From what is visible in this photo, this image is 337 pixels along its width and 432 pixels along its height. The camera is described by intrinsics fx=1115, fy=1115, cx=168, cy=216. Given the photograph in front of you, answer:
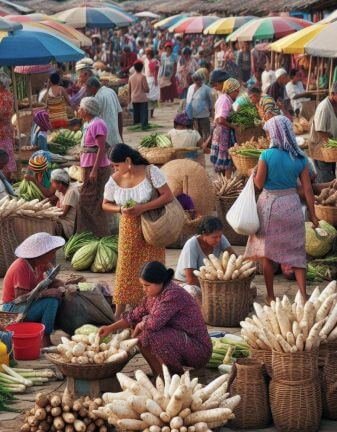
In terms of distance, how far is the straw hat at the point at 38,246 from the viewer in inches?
346

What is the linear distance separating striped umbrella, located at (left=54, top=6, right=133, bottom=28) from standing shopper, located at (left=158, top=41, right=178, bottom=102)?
152 centimetres

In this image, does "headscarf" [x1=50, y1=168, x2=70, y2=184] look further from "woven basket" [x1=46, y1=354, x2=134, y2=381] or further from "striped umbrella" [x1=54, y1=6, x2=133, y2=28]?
"striped umbrella" [x1=54, y1=6, x2=133, y2=28]

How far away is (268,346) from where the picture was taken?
24.3 feet

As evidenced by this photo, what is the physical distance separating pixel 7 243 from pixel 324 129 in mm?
4155

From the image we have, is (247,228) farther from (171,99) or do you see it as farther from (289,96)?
(171,99)

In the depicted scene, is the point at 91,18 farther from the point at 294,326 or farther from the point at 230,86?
the point at 294,326

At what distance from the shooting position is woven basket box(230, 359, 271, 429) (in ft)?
24.2

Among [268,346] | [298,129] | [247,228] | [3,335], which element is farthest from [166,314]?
[298,129]

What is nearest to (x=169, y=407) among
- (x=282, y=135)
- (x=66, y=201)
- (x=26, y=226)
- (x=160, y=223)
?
(x=160, y=223)

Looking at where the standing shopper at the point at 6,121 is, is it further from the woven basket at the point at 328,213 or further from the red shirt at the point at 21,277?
the red shirt at the point at 21,277

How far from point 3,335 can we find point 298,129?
1372 centimetres

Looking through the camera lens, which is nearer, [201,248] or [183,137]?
[201,248]

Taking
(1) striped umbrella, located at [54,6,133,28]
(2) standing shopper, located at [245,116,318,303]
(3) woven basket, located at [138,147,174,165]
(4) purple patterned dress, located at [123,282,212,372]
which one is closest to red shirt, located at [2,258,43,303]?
(4) purple patterned dress, located at [123,282,212,372]

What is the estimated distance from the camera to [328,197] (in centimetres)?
1182
